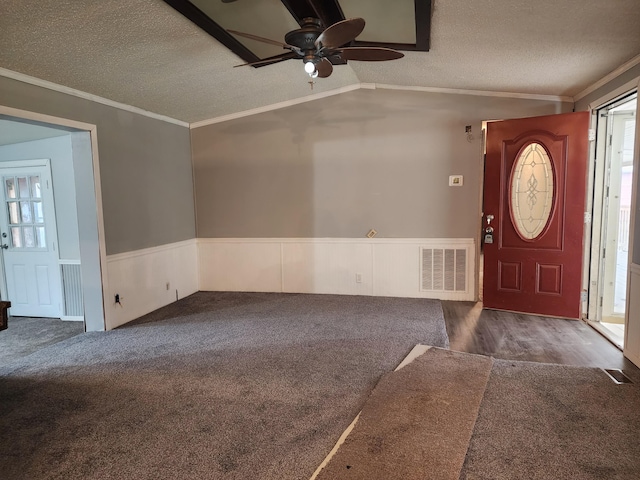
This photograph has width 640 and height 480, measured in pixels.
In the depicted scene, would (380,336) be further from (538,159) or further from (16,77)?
(16,77)

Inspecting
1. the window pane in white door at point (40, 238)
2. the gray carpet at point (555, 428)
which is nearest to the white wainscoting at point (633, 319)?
the gray carpet at point (555, 428)

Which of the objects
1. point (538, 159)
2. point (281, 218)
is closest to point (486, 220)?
point (538, 159)

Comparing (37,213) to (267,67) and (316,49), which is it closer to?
(267,67)

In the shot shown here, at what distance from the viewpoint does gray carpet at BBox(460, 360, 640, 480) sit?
1799mm

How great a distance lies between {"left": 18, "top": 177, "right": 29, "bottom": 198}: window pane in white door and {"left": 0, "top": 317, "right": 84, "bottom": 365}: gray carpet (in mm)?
1525

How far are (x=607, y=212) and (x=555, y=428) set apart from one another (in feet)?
8.92

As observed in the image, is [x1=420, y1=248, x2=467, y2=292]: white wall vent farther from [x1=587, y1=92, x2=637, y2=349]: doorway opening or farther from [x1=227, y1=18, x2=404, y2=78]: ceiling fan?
[x1=227, y1=18, x2=404, y2=78]: ceiling fan

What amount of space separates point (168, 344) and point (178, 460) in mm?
1731

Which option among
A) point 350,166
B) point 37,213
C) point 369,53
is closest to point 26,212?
point 37,213

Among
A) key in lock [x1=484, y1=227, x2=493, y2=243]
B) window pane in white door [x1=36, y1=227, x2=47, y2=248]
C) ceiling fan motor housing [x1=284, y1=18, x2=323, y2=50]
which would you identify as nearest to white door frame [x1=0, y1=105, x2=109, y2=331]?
window pane in white door [x1=36, y1=227, x2=47, y2=248]

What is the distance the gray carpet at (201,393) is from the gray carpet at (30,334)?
329 millimetres

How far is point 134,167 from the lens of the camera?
14.0 ft

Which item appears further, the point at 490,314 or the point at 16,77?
the point at 490,314

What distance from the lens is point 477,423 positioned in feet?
7.09
